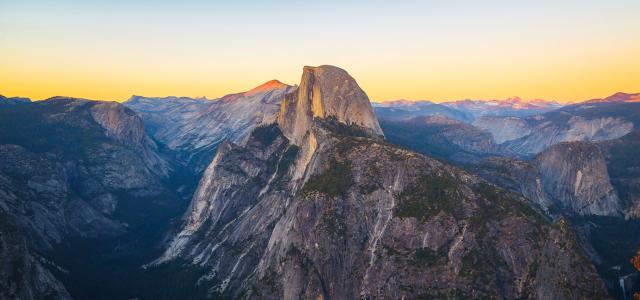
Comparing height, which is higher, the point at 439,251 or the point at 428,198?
the point at 428,198

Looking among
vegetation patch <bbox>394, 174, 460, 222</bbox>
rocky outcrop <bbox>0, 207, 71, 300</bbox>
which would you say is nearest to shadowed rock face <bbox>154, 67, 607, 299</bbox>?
vegetation patch <bbox>394, 174, 460, 222</bbox>

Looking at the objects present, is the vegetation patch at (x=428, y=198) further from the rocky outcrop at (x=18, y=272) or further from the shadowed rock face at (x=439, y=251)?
the rocky outcrop at (x=18, y=272)

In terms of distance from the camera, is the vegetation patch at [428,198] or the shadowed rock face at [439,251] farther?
the vegetation patch at [428,198]

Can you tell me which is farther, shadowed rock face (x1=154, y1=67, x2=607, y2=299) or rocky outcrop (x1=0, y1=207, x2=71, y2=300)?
rocky outcrop (x1=0, y1=207, x2=71, y2=300)

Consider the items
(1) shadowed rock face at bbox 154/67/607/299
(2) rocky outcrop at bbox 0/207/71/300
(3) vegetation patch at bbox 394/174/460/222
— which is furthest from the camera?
(3) vegetation patch at bbox 394/174/460/222

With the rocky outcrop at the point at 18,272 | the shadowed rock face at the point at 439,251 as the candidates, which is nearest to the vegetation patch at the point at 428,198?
the shadowed rock face at the point at 439,251

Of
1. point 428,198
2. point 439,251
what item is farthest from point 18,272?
point 428,198

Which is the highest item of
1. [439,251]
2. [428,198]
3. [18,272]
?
[428,198]

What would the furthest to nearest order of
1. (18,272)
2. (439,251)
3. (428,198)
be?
1. (428,198)
2. (18,272)
3. (439,251)

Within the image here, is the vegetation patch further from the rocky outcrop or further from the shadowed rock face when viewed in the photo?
the rocky outcrop

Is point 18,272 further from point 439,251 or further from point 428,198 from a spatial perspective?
point 428,198
